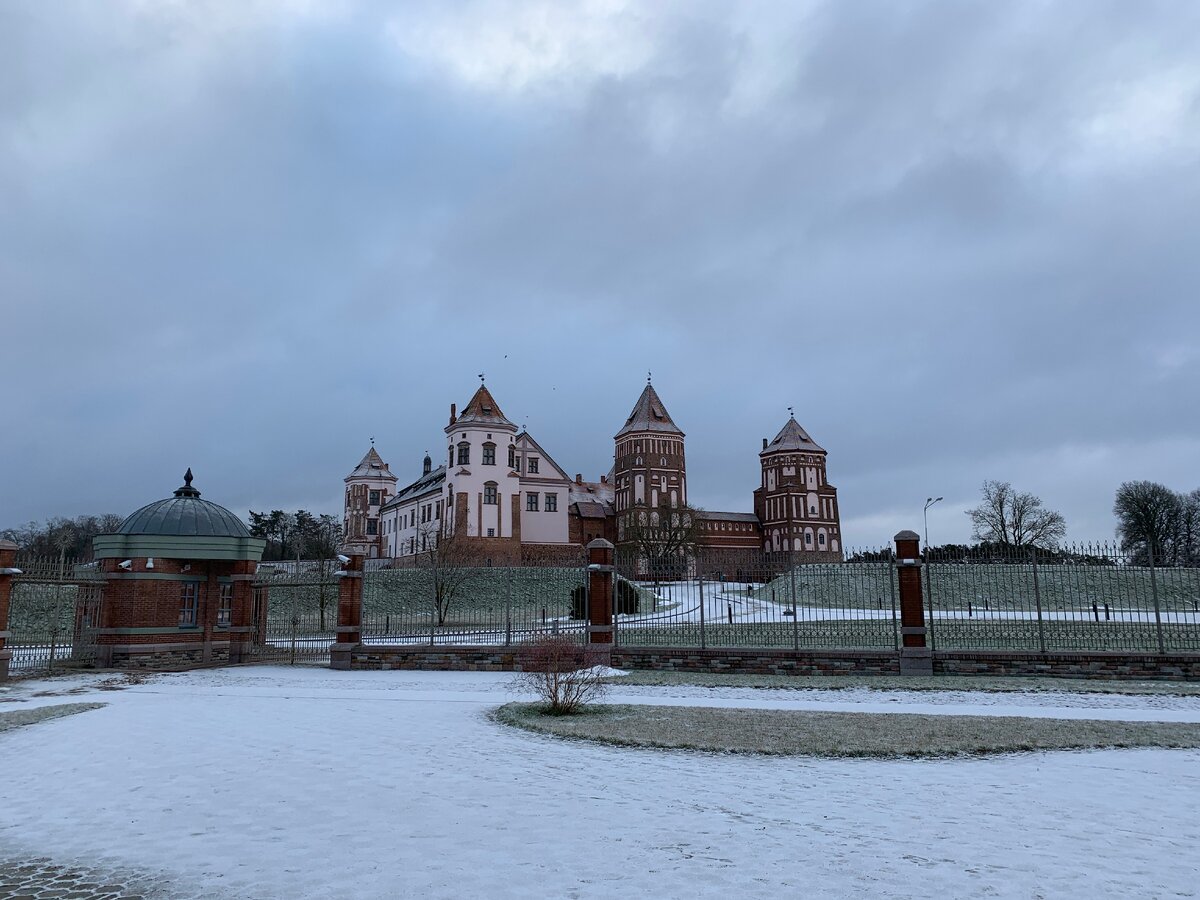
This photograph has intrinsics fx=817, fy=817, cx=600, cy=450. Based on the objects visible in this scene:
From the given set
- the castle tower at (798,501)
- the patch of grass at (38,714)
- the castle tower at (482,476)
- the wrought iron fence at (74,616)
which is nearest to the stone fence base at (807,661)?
the wrought iron fence at (74,616)

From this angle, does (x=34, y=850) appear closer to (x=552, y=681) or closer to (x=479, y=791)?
(x=479, y=791)

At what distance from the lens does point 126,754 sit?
29.4 feet

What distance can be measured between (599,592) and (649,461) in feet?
175

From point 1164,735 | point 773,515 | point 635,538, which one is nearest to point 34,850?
point 1164,735

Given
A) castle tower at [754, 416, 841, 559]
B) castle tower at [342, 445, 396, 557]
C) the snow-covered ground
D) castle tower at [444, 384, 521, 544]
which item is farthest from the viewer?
castle tower at [342, 445, 396, 557]

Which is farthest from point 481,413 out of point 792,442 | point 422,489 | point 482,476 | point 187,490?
point 187,490

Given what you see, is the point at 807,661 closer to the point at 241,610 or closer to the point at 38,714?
the point at 38,714

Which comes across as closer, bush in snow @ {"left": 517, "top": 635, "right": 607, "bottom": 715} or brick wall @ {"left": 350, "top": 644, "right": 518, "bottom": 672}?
bush in snow @ {"left": 517, "top": 635, "right": 607, "bottom": 715}

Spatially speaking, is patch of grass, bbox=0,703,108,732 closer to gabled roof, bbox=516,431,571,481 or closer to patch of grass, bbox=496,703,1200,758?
patch of grass, bbox=496,703,1200,758

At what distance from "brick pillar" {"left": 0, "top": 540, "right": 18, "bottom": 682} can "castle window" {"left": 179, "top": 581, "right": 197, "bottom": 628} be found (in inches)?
150

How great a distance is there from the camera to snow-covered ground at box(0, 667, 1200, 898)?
5.05 m

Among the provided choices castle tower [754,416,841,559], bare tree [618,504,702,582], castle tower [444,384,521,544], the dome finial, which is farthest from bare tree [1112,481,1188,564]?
the dome finial

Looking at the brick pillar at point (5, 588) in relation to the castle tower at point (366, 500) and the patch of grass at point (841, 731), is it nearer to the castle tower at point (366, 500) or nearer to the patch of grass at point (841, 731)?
the patch of grass at point (841, 731)

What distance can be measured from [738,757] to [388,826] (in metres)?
4.13
